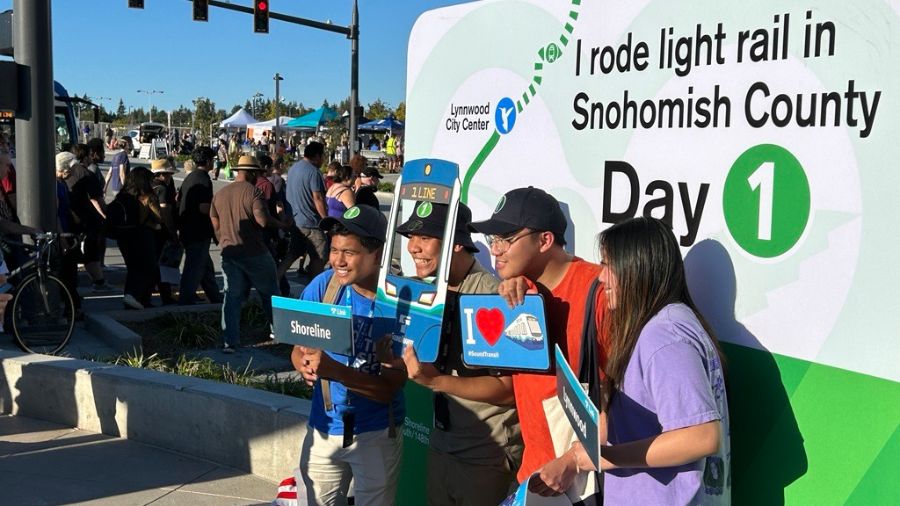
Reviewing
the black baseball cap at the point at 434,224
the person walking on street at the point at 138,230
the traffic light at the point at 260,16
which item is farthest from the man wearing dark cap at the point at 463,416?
the traffic light at the point at 260,16

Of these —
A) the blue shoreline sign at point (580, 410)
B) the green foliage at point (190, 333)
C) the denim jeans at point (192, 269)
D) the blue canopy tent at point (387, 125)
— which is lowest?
the green foliage at point (190, 333)

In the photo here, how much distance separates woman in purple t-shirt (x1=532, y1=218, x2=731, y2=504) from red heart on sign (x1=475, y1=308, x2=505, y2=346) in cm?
37

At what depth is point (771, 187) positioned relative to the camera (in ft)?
9.07

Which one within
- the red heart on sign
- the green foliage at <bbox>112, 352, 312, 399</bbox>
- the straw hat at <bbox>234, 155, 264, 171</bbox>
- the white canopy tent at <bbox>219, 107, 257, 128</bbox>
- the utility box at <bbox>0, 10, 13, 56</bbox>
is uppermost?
the white canopy tent at <bbox>219, 107, 257, 128</bbox>

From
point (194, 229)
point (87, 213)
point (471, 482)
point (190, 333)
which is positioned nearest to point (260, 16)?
point (87, 213)

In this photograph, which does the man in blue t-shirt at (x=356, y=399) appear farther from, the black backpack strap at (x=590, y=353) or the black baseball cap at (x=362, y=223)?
the black backpack strap at (x=590, y=353)

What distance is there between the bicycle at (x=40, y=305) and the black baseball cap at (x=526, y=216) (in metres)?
6.22

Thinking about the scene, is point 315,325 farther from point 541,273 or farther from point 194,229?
point 194,229

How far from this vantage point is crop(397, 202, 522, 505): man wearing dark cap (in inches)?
131

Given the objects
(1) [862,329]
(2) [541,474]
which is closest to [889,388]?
(1) [862,329]

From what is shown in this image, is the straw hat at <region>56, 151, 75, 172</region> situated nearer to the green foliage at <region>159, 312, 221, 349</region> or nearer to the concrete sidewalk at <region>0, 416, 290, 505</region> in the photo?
the green foliage at <region>159, 312, 221, 349</region>

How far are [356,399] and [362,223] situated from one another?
0.70 metres

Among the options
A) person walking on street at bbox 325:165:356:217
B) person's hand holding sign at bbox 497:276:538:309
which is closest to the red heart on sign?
person's hand holding sign at bbox 497:276:538:309

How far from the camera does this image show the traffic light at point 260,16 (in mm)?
22969
